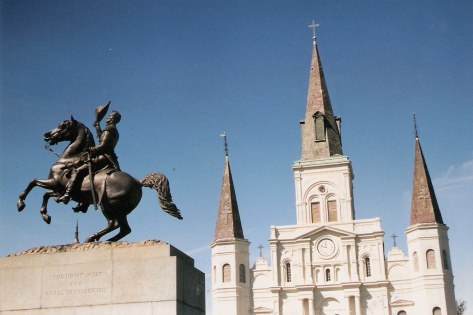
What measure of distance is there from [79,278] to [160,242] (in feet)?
3.82

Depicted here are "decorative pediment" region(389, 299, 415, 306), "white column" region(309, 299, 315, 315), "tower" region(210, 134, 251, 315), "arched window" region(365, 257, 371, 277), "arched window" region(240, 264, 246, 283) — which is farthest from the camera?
"arched window" region(240, 264, 246, 283)

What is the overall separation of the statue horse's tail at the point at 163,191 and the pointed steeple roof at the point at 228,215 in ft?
166

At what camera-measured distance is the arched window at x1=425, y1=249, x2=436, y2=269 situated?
55.9m

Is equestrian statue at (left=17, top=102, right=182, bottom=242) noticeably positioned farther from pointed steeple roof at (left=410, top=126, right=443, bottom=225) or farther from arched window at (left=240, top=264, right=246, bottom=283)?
pointed steeple roof at (left=410, top=126, right=443, bottom=225)

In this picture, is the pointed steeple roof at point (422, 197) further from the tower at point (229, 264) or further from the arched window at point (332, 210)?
the tower at point (229, 264)

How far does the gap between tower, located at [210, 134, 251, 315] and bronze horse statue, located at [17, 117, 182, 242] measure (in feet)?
160

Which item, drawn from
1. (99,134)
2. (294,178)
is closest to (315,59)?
(294,178)

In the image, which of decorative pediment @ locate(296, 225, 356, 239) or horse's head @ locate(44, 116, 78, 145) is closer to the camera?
horse's head @ locate(44, 116, 78, 145)

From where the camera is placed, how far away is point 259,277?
60.2 m

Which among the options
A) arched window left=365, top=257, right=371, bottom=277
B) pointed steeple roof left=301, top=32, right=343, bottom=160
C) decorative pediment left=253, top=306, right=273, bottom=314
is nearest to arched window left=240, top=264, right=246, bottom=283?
decorative pediment left=253, top=306, right=273, bottom=314

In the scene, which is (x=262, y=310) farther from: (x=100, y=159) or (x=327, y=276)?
(x=100, y=159)

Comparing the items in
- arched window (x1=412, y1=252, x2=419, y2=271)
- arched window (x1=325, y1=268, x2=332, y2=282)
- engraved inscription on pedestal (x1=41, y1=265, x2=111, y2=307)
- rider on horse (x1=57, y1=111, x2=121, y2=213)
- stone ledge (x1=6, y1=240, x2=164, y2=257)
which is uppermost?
arched window (x1=412, y1=252, x2=419, y2=271)

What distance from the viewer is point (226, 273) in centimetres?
5906

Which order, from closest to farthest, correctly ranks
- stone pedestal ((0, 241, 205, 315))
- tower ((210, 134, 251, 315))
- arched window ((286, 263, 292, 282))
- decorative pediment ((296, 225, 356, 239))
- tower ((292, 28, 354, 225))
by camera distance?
stone pedestal ((0, 241, 205, 315)) → tower ((210, 134, 251, 315)) → decorative pediment ((296, 225, 356, 239)) → arched window ((286, 263, 292, 282)) → tower ((292, 28, 354, 225))
